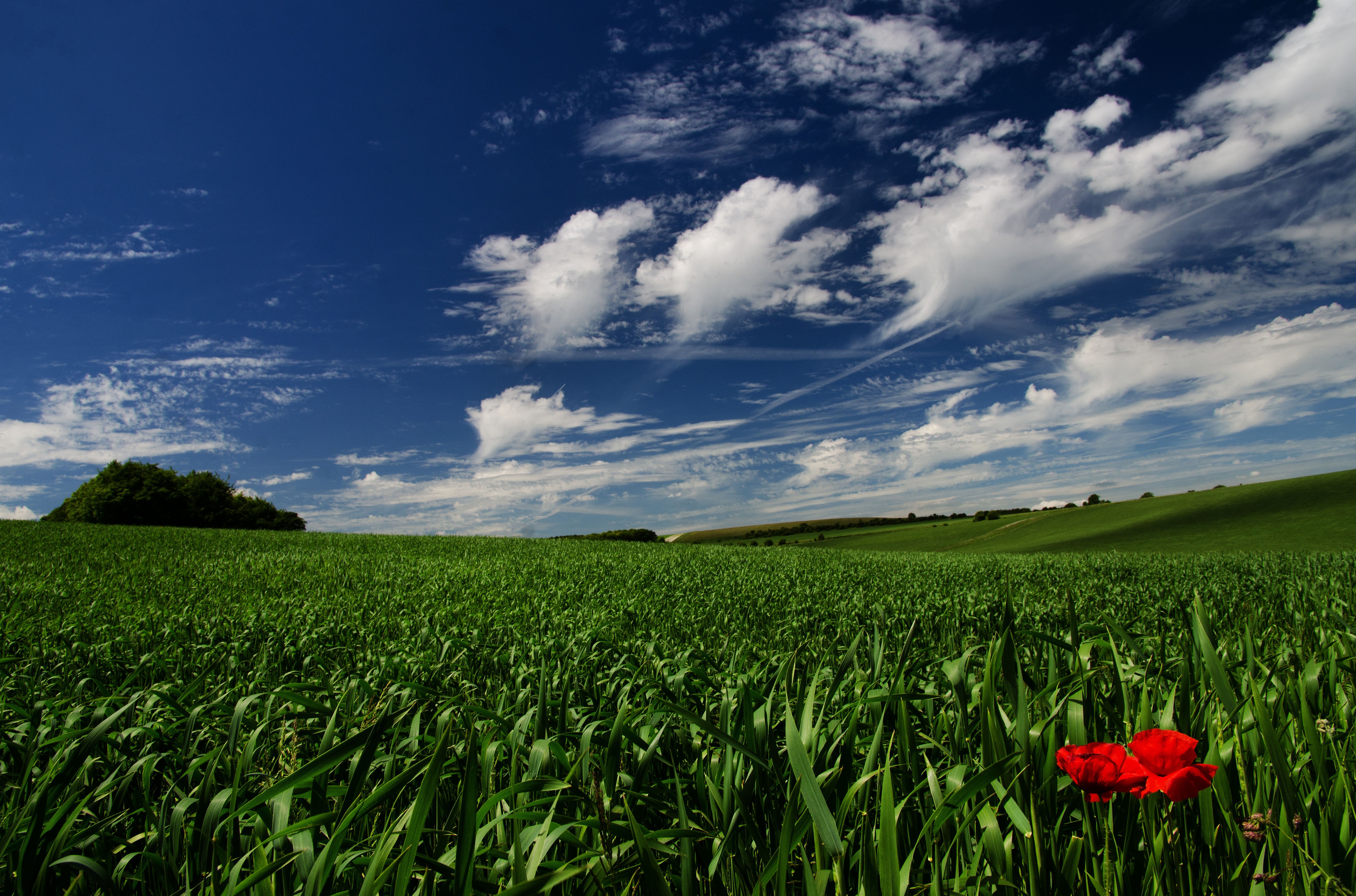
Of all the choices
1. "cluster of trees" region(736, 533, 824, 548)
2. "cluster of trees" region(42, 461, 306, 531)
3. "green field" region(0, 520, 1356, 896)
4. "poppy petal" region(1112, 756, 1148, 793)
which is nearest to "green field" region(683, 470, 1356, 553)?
"cluster of trees" region(736, 533, 824, 548)

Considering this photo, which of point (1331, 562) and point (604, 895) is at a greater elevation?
point (604, 895)

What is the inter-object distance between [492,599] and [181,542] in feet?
58.2

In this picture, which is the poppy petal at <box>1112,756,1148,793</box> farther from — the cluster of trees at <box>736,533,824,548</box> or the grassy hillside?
the cluster of trees at <box>736,533,824,548</box>

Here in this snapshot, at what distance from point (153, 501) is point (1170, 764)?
218 feet

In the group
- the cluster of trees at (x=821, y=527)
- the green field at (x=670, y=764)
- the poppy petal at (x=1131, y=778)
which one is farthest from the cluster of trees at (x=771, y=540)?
the poppy petal at (x=1131, y=778)

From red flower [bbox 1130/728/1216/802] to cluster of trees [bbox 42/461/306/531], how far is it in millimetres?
57846

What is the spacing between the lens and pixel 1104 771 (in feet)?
3.40

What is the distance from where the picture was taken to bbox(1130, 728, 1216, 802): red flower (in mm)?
959

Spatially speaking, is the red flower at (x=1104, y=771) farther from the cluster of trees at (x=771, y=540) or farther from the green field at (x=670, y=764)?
the cluster of trees at (x=771, y=540)

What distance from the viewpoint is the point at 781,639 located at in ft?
19.9

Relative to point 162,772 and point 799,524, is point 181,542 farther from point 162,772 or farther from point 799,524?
point 799,524

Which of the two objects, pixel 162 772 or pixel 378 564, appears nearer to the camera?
pixel 162 772

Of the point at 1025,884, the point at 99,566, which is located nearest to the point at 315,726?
the point at 1025,884

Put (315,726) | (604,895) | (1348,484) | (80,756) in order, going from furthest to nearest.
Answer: (1348,484)
(315,726)
(80,756)
(604,895)
